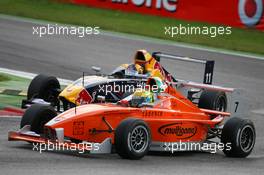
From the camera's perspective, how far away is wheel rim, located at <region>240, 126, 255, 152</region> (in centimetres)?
1427

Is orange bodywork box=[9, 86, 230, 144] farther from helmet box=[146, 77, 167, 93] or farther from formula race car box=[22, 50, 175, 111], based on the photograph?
formula race car box=[22, 50, 175, 111]

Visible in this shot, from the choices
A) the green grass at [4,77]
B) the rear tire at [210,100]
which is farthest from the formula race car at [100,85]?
the green grass at [4,77]

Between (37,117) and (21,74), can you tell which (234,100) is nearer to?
(37,117)

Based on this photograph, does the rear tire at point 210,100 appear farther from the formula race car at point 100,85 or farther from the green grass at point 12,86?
the green grass at point 12,86

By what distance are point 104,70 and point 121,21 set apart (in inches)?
285

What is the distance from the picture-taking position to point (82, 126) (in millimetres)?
12734

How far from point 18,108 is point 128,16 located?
14.4m

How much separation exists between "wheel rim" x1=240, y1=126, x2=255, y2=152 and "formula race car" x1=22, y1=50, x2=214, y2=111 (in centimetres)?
163

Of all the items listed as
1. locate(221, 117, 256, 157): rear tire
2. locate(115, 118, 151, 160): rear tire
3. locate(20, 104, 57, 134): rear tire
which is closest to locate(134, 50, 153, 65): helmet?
locate(221, 117, 256, 157): rear tire

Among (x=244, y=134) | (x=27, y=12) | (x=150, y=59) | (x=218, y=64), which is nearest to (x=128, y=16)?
(x=27, y=12)

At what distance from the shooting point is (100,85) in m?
16.0

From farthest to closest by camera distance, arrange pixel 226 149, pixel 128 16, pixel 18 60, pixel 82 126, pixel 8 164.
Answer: pixel 128 16 → pixel 18 60 → pixel 226 149 → pixel 82 126 → pixel 8 164

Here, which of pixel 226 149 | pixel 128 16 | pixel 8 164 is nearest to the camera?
pixel 8 164

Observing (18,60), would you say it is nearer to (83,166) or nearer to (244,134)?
(244,134)
